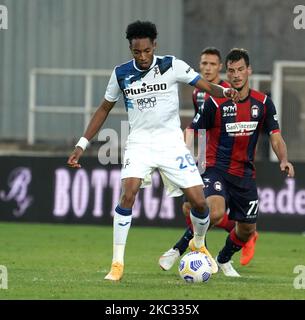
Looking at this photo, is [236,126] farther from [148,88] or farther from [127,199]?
[127,199]

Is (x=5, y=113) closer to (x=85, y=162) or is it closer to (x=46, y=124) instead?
(x=46, y=124)

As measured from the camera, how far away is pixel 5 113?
77.6 feet

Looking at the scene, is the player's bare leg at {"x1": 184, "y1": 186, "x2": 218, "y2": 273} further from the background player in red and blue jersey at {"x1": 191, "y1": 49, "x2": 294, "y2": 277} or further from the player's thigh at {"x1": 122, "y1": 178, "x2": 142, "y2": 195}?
the background player in red and blue jersey at {"x1": 191, "y1": 49, "x2": 294, "y2": 277}

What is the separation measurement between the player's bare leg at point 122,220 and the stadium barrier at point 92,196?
834 cm

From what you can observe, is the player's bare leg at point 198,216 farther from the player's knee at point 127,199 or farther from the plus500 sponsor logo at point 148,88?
the plus500 sponsor logo at point 148,88

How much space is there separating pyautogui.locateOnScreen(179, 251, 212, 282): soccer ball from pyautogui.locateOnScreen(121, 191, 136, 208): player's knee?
770mm

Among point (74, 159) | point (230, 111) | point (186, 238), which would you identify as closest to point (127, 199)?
point (74, 159)

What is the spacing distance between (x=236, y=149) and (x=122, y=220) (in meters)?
1.88

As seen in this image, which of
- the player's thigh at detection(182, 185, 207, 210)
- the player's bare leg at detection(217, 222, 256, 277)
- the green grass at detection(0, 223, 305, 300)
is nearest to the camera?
the green grass at detection(0, 223, 305, 300)

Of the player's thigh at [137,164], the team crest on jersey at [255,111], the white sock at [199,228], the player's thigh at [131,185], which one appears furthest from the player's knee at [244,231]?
the player's thigh at [131,185]

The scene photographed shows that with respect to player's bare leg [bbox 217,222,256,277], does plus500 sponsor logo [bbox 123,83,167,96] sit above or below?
above

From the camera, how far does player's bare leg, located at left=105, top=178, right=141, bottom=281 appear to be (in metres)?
11.0

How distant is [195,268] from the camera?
11125 mm

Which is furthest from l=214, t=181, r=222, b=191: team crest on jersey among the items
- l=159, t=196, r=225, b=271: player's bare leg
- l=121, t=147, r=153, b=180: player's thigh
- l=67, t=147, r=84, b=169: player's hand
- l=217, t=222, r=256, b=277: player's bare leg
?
l=67, t=147, r=84, b=169: player's hand
